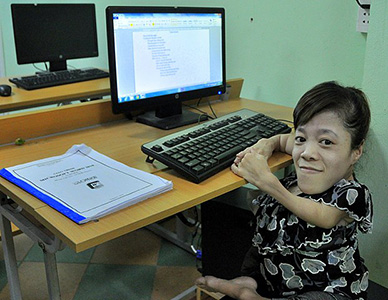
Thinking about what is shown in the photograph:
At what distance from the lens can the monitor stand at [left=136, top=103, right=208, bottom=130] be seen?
1.62 metres

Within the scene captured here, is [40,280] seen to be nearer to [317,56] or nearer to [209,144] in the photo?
[209,144]

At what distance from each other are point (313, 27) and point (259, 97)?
46cm

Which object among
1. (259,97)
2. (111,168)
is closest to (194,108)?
(259,97)

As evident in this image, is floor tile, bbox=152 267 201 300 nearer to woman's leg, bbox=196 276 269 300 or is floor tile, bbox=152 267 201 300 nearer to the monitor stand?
woman's leg, bbox=196 276 269 300

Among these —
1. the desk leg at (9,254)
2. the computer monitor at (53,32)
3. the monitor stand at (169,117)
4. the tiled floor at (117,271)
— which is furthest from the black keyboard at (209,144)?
the computer monitor at (53,32)

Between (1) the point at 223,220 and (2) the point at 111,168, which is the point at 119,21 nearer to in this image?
(2) the point at 111,168

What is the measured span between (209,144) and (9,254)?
68 cm

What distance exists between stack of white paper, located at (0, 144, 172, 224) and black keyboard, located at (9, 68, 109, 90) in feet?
4.07

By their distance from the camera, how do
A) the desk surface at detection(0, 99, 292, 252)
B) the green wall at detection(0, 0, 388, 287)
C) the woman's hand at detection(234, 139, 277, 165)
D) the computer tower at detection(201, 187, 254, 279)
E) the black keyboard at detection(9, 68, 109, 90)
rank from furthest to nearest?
1. the black keyboard at detection(9, 68, 109, 90)
2. the computer tower at detection(201, 187, 254, 279)
3. the green wall at detection(0, 0, 388, 287)
4. the woman's hand at detection(234, 139, 277, 165)
5. the desk surface at detection(0, 99, 292, 252)

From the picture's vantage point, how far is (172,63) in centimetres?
160

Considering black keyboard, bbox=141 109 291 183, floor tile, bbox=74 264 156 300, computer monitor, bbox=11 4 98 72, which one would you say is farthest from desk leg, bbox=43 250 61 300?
computer monitor, bbox=11 4 98 72

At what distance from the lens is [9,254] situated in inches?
51.7

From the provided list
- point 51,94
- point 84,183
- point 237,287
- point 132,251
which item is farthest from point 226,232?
point 51,94

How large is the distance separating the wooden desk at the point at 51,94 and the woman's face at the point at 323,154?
4.49 feet
